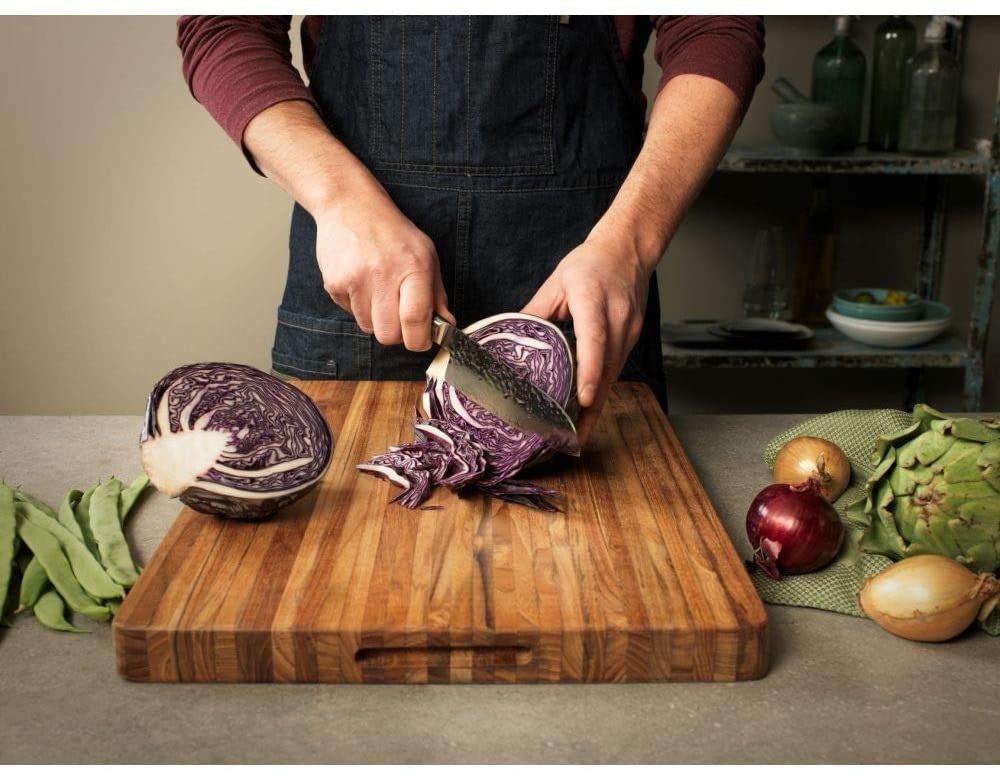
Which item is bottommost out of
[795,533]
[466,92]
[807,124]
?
[795,533]

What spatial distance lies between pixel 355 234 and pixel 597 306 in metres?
0.37

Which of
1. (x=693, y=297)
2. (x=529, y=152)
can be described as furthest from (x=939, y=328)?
(x=529, y=152)

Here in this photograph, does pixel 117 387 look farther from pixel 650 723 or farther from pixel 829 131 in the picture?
pixel 650 723

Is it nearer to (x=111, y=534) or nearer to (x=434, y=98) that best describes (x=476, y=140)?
(x=434, y=98)

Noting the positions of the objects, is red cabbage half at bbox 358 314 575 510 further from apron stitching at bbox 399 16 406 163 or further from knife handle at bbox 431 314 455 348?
apron stitching at bbox 399 16 406 163

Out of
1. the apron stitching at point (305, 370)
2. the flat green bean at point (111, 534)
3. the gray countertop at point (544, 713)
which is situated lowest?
the gray countertop at point (544, 713)

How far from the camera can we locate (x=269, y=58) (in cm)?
194

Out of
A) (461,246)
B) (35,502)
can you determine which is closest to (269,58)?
(461,246)

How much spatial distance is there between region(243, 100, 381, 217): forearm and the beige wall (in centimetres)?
191

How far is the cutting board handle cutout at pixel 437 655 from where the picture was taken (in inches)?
47.6

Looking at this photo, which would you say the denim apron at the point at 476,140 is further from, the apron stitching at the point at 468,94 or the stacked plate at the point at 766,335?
the stacked plate at the point at 766,335

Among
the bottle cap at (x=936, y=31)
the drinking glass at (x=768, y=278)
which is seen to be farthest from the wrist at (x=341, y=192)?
the bottle cap at (x=936, y=31)

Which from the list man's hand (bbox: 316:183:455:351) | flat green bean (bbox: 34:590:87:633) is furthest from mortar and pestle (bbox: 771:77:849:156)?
flat green bean (bbox: 34:590:87:633)

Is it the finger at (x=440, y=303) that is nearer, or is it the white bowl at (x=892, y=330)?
the finger at (x=440, y=303)
